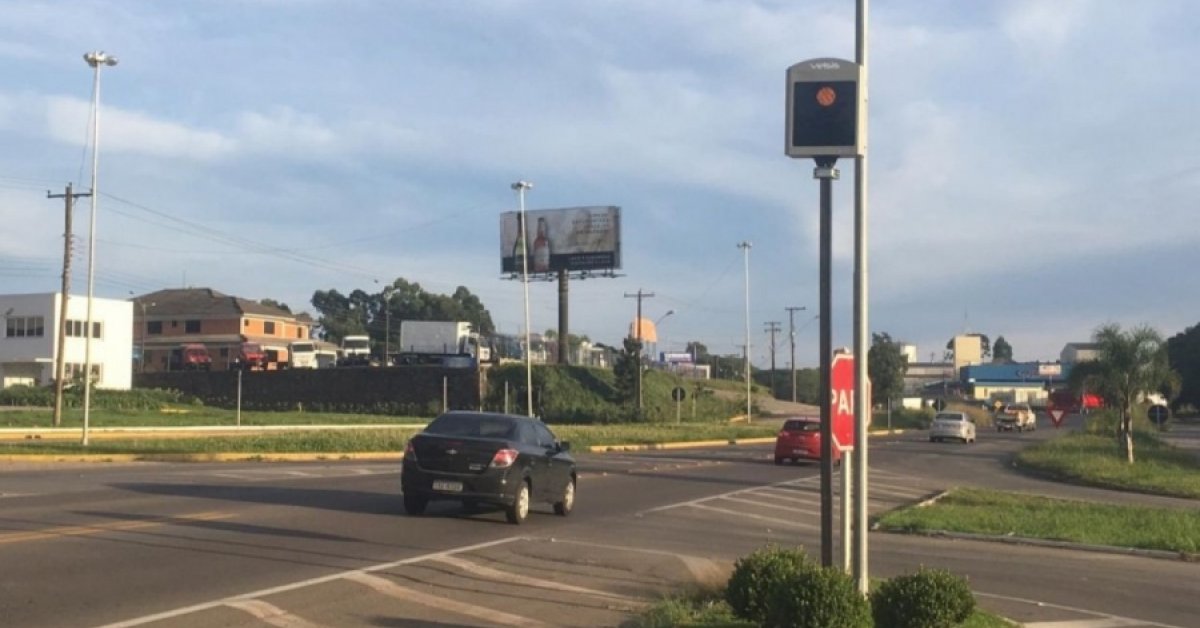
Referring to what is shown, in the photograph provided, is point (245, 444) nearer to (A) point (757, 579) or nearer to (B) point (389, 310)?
(A) point (757, 579)

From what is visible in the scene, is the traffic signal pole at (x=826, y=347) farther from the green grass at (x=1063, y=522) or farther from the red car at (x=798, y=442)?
the red car at (x=798, y=442)

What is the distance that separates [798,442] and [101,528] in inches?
975

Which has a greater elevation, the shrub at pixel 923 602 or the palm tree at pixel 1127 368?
the palm tree at pixel 1127 368

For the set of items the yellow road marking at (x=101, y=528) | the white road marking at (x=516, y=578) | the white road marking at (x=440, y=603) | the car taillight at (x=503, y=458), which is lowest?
the white road marking at (x=516, y=578)

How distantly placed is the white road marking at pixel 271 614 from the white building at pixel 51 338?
76576 mm

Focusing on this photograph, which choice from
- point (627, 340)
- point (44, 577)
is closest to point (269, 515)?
point (44, 577)

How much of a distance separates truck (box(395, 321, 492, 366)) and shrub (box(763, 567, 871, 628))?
76774 millimetres

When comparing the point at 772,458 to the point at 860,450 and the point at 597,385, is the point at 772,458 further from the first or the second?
the point at 597,385

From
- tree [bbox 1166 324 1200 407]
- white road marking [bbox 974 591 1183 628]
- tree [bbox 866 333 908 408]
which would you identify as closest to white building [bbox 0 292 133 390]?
tree [bbox 866 333 908 408]

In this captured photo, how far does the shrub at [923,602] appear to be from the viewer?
8.22 m

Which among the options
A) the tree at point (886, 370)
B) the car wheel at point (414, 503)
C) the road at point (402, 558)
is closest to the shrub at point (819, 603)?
the road at point (402, 558)

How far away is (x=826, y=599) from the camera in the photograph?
7.93 meters

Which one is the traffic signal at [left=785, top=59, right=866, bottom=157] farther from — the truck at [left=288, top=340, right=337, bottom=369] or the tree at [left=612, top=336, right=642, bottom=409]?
the truck at [left=288, top=340, right=337, bottom=369]

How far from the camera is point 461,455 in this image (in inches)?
699
